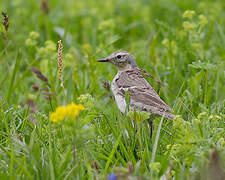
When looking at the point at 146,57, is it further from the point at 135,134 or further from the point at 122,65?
the point at 135,134

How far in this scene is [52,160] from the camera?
366 cm

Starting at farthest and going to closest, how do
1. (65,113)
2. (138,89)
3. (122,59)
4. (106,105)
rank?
1. (122,59)
2. (106,105)
3. (138,89)
4. (65,113)

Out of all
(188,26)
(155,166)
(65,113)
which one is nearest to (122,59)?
(188,26)

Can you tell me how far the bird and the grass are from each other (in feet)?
0.52

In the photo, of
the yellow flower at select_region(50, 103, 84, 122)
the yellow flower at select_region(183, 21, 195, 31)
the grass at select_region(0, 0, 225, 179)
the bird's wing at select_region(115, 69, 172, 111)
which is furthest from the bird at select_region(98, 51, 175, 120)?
the yellow flower at select_region(50, 103, 84, 122)

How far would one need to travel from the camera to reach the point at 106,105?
17.9 feet

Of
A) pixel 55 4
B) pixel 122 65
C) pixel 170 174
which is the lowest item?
pixel 170 174

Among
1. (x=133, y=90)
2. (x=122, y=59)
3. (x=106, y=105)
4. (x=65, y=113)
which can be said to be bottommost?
(x=106, y=105)

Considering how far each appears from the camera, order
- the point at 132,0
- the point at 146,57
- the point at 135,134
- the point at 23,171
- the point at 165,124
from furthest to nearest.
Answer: the point at 132,0, the point at 146,57, the point at 165,124, the point at 135,134, the point at 23,171

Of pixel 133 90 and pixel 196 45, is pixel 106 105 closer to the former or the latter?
pixel 133 90

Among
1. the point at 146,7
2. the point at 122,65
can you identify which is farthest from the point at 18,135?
the point at 146,7

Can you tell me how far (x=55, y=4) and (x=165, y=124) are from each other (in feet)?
23.2

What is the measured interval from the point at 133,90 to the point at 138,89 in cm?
10

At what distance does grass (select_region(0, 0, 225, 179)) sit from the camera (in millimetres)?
3537
